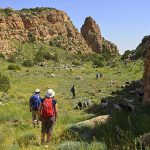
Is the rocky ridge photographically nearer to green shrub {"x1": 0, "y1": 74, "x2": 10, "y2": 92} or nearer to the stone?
green shrub {"x1": 0, "y1": 74, "x2": 10, "y2": 92}

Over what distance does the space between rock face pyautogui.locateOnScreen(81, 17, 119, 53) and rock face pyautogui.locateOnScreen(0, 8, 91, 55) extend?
501cm

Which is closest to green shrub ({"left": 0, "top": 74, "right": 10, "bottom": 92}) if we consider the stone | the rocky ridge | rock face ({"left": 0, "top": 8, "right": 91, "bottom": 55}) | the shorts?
the stone

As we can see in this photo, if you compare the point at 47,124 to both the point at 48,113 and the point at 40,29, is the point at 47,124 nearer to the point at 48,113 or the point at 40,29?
the point at 48,113

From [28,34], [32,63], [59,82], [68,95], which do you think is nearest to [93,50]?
[28,34]

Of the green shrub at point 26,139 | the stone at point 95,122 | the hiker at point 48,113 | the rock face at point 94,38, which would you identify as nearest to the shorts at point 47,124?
the hiker at point 48,113

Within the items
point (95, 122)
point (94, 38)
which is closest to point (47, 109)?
point (95, 122)

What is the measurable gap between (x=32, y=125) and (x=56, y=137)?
3.24 meters

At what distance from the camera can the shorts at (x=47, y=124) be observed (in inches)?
499

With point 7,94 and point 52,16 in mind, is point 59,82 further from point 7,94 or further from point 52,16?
point 52,16

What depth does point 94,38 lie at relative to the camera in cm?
11769

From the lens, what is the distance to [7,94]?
3019 cm

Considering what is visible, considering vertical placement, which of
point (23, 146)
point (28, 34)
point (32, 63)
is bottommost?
point (23, 146)

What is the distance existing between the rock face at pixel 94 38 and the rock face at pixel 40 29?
197 inches

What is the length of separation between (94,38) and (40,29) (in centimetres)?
2540
